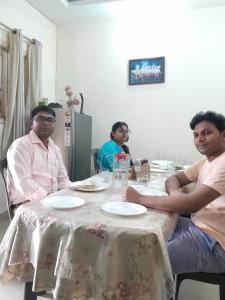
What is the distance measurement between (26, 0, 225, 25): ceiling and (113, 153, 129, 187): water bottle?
8.43 feet

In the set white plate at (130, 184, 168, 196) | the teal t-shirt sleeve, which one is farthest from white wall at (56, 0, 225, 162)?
white plate at (130, 184, 168, 196)

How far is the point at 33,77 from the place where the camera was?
3.33 m

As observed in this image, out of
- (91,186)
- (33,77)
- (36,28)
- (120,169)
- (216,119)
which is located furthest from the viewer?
(36,28)

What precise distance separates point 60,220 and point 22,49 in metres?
2.75

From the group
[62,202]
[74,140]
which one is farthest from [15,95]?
[62,202]

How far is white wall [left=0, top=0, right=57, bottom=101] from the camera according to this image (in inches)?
122

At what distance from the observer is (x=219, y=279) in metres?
1.15

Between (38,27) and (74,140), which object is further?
(38,27)

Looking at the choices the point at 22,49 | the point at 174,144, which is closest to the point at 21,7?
the point at 22,49

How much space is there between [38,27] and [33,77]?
2.95ft

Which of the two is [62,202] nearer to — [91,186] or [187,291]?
[91,186]

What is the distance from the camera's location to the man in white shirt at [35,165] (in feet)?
6.04

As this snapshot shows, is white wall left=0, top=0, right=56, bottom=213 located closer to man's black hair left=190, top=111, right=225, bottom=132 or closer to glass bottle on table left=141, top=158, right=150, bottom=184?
glass bottle on table left=141, top=158, right=150, bottom=184

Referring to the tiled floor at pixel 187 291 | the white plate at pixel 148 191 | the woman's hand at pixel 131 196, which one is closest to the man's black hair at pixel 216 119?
the white plate at pixel 148 191
